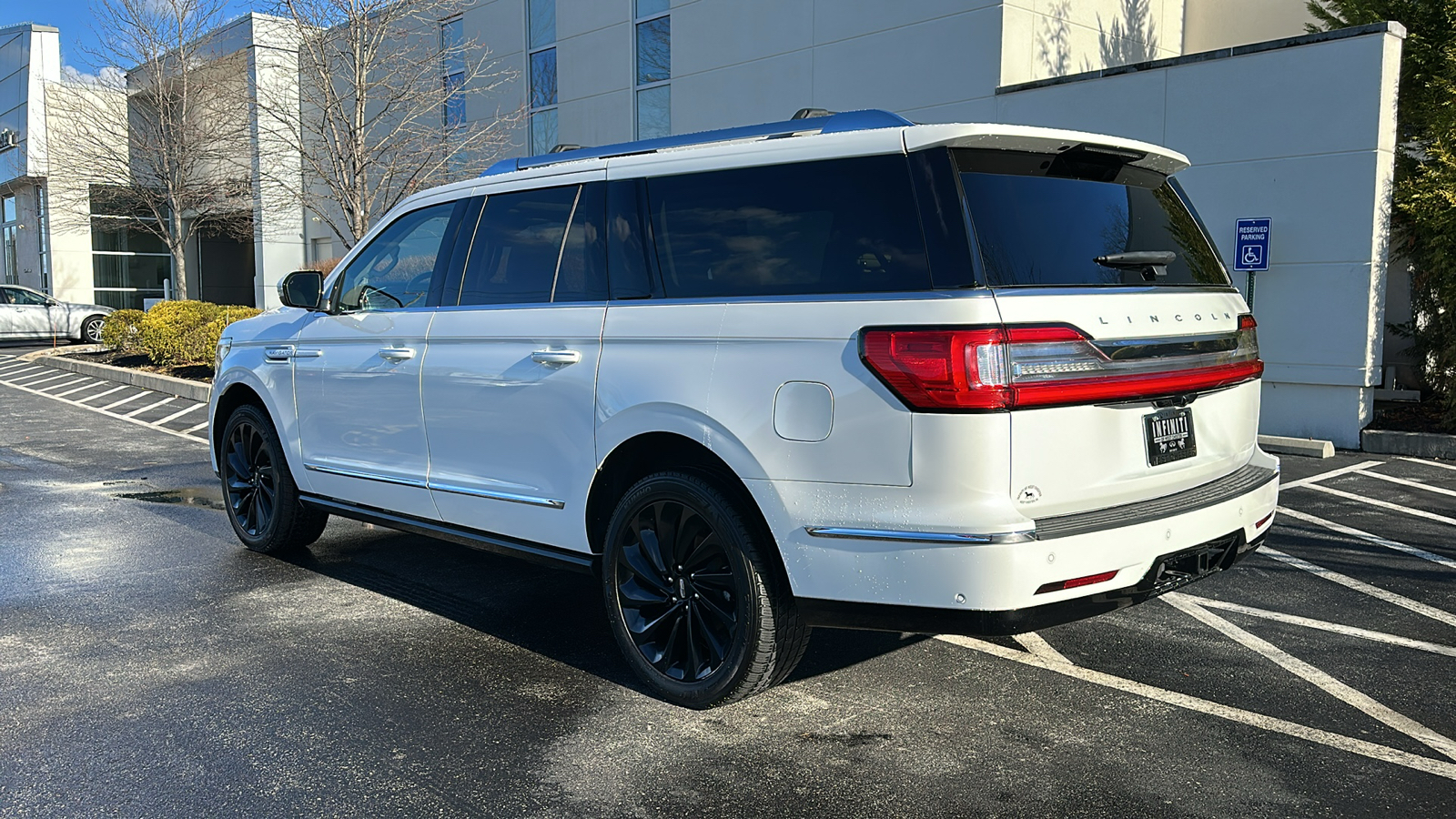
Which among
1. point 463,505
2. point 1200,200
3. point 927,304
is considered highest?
point 1200,200

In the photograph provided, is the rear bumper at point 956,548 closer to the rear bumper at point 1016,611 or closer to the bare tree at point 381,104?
the rear bumper at point 1016,611

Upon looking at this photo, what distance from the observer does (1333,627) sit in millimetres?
5148

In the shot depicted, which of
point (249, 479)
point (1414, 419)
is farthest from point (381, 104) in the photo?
point (1414, 419)

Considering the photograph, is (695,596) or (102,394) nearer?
(695,596)

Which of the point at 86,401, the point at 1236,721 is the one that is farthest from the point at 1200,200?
Answer: the point at 86,401

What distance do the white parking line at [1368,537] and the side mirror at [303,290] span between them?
6.27 metres

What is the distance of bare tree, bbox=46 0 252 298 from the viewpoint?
2483 centimetres

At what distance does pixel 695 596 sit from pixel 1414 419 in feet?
33.3

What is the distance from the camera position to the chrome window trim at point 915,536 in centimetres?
334

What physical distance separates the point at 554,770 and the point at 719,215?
6.53 feet

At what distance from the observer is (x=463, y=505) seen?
5.01 m

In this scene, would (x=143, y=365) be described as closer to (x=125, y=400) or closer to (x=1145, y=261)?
(x=125, y=400)

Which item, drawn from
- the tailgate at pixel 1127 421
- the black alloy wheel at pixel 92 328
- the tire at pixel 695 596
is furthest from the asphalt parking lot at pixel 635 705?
the black alloy wheel at pixel 92 328

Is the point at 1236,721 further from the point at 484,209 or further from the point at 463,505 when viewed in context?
the point at 484,209
